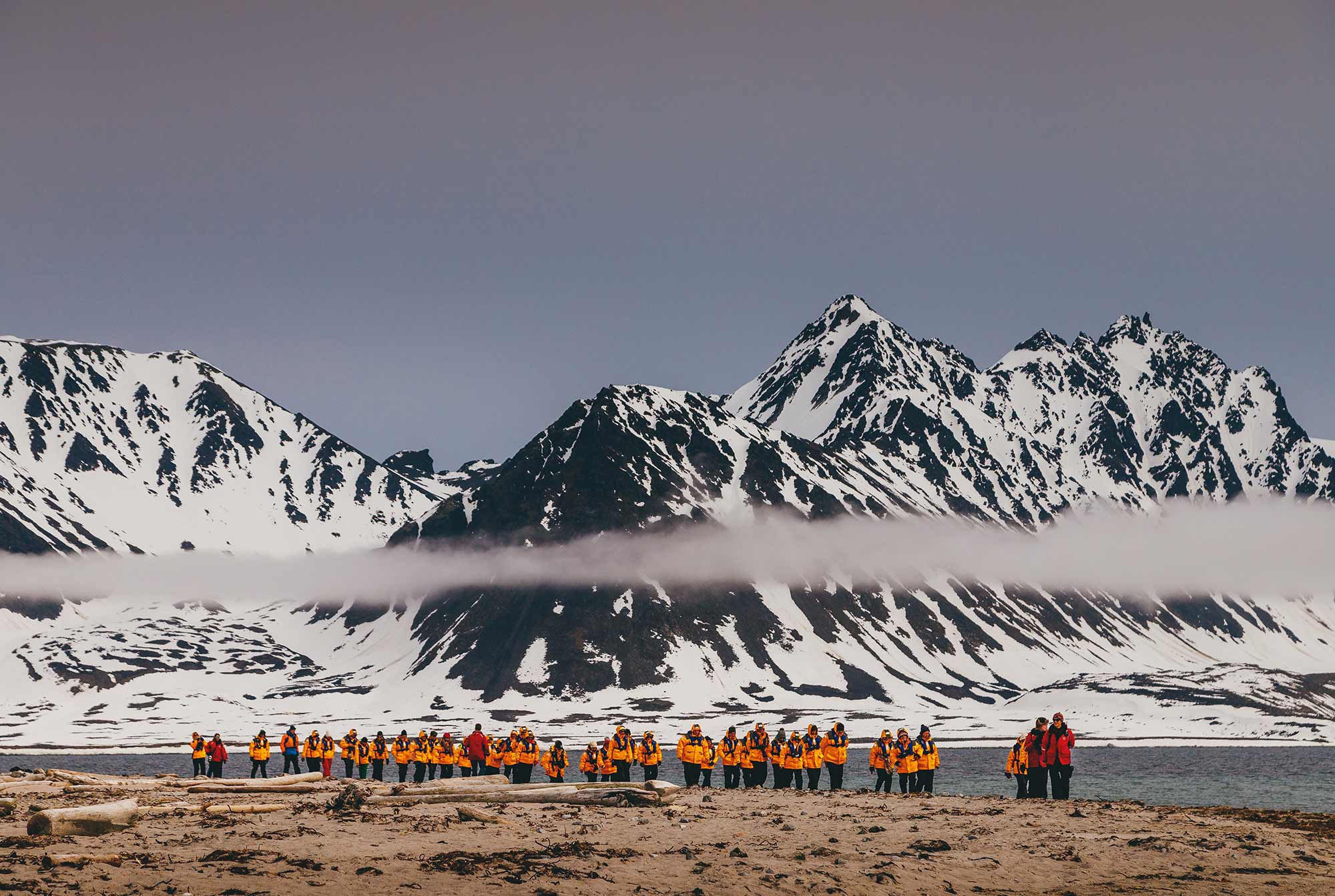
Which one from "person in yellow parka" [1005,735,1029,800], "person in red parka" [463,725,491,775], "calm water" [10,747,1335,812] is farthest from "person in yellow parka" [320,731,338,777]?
"person in yellow parka" [1005,735,1029,800]

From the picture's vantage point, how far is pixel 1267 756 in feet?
557

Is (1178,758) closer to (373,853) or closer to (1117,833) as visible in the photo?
(1117,833)

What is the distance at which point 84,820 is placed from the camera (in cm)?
2875

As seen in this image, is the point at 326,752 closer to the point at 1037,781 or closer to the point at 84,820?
the point at 1037,781

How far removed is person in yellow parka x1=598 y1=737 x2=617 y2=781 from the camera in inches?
2376

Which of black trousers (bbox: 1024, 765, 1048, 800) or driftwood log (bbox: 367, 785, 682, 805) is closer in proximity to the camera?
driftwood log (bbox: 367, 785, 682, 805)

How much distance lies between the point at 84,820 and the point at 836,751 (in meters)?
31.6

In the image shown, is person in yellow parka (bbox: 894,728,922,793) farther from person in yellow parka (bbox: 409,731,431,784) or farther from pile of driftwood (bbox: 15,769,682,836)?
person in yellow parka (bbox: 409,731,431,784)

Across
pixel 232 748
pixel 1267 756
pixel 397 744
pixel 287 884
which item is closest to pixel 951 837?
pixel 287 884

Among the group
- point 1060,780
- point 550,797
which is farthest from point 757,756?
point 550,797

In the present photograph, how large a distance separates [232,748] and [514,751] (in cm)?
13719

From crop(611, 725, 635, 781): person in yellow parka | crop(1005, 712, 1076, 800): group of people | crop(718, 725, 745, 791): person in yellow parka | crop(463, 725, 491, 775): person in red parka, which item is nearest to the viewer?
crop(1005, 712, 1076, 800): group of people

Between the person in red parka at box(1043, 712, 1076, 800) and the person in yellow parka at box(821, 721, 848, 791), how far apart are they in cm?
986

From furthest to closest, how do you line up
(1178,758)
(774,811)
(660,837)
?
1. (1178,758)
2. (774,811)
3. (660,837)
